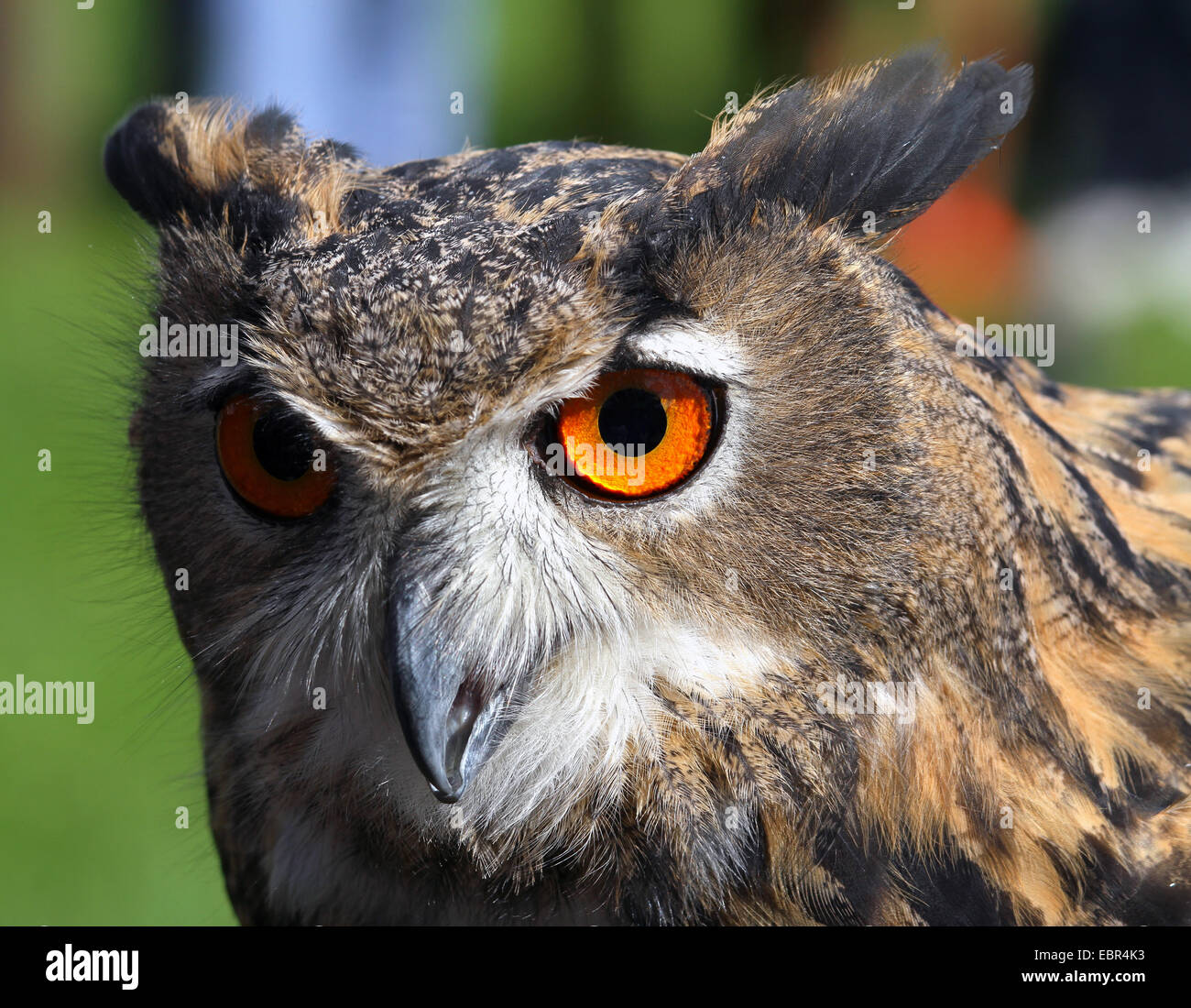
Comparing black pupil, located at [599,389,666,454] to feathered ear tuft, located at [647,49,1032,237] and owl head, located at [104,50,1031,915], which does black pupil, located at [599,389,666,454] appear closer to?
owl head, located at [104,50,1031,915]

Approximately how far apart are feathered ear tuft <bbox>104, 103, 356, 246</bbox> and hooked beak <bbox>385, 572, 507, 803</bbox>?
547 millimetres

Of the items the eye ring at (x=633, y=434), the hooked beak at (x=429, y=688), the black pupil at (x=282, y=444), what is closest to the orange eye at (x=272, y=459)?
the black pupil at (x=282, y=444)

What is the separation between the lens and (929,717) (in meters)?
1.72

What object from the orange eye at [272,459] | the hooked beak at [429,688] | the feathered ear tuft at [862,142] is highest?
the feathered ear tuft at [862,142]

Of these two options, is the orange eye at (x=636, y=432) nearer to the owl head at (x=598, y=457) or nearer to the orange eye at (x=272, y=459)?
the owl head at (x=598, y=457)

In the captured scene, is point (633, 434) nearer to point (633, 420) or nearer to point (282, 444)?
point (633, 420)

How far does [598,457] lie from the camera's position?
1.56 m

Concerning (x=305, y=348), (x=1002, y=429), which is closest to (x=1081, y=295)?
(x=1002, y=429)

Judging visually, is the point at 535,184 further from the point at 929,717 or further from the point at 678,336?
the point at 929,717

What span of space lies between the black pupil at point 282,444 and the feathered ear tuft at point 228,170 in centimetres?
26

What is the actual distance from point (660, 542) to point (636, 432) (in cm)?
15

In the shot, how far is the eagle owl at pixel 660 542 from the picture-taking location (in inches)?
61.6

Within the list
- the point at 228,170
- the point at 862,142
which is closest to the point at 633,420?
the point at 862,142

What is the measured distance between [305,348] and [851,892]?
110cm
